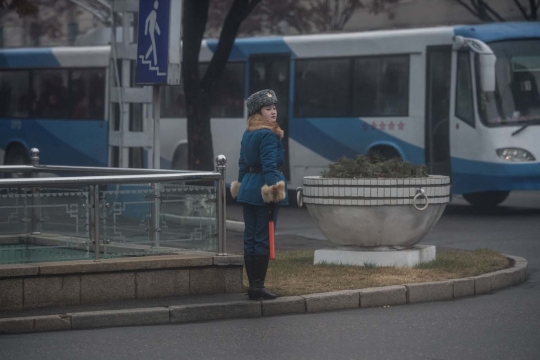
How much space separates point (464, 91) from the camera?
20.2 m

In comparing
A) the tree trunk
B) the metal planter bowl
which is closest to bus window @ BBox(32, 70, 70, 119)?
the tree trunk

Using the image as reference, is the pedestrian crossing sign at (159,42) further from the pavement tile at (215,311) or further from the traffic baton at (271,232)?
the pavement tile at (215,311)

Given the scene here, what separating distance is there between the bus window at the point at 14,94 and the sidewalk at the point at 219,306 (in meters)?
18.8

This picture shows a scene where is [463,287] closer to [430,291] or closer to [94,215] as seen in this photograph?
[430,291]

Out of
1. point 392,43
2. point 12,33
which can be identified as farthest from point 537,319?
point 12,33

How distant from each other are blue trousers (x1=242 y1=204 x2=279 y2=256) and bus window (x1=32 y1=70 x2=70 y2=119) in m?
17.6

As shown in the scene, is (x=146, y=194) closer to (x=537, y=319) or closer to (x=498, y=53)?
(x=537, y=319)

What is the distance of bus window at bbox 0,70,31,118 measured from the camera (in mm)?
27969

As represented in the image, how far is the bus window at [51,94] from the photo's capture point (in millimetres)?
26891

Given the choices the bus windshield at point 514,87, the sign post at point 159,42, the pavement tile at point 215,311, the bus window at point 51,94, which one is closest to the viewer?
the pavement tile at point 215,311

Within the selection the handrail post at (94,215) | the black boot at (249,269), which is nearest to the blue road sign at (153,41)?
the handrail post at (94,215)

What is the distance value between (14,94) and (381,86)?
35.3 ft

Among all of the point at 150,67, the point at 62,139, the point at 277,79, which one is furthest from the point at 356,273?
the point at 62,139

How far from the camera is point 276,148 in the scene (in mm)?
9688
